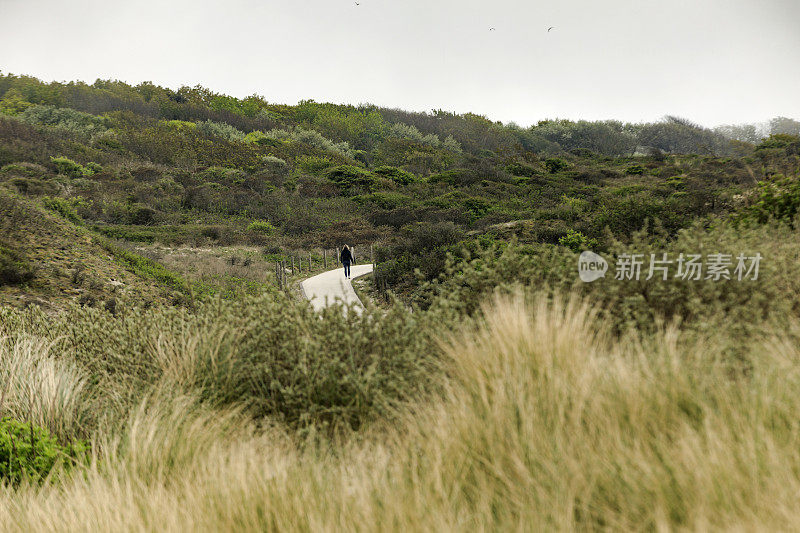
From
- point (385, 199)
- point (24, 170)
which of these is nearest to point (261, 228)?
point (385, 199)

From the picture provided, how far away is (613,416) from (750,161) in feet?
103

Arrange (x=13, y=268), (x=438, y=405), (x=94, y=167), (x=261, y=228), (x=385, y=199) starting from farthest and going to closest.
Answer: (x=94, y=167) < (x=385, y=199) < (x=261, y=228) < (x=13, y=268) < (x=438, y=405)

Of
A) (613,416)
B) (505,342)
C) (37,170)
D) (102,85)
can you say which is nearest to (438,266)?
(505,342)

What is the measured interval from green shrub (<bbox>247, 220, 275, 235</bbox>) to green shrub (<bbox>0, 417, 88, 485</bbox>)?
2185cm

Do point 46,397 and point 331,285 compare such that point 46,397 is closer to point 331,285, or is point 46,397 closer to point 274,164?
point 331,285

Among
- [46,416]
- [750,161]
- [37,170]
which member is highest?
[37,170]

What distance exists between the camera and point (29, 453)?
4.00 m

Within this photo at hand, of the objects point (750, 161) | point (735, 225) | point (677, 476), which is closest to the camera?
point (677, 476)

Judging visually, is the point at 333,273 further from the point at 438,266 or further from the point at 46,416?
the point at 46,416

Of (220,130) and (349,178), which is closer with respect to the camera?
(349,178)

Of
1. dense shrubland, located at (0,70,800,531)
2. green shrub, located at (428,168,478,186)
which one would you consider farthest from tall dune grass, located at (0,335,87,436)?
green shrub, located at (428,168,478,186)

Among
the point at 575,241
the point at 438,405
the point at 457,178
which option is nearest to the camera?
the point at 438,405

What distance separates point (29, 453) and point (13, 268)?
8117 millimetres

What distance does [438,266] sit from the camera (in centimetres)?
1295
